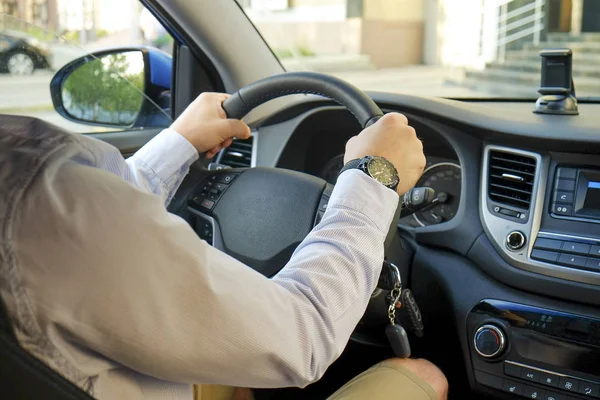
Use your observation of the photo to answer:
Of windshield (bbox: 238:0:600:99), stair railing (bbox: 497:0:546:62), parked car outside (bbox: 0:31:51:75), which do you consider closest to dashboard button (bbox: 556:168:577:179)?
parked car outside (bbox: 0:31:51:75)

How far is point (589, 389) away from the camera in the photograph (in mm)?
1773

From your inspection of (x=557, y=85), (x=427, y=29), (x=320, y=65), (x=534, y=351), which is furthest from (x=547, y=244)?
(x=427, y=29)

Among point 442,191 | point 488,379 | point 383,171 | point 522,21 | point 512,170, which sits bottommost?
point 488,379

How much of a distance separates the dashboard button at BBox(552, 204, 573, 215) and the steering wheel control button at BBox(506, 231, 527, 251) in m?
0.11

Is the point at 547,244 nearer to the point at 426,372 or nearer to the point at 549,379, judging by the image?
the point at 549,379

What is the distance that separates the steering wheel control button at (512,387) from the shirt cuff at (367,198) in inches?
35.7

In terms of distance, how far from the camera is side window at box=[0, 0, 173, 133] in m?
2.34

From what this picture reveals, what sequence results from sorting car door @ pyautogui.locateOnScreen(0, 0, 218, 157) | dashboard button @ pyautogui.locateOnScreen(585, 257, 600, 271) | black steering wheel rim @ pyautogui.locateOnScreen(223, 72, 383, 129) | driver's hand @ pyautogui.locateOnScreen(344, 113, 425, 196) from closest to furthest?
driver's hand @ pyautogui.locateOnScreen(344, 113, 425, 196)
black steering wheel rim @ pyautogui.locateOnScreen(223, 72, 383, 129)
dashboard button @ pyautogui.locateOnScreen(585, 257, 600, 271)
car door @ pyautogui.locateOnScreen(0, 0, 218, 157)

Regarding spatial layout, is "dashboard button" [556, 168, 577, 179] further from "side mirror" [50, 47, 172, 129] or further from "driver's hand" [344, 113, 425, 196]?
"side mirror" [50, 47, 172, 129]

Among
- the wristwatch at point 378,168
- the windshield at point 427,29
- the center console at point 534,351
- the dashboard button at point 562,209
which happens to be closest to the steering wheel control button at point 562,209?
the dashboard button at point 562,209

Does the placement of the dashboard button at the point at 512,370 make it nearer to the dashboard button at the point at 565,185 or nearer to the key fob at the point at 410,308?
the key fob at the point at 410,308

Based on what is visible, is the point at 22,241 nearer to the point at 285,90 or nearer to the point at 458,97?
the point at 285,90

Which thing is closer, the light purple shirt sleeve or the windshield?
the light purple shirt sleeve

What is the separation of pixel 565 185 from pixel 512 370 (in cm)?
50
